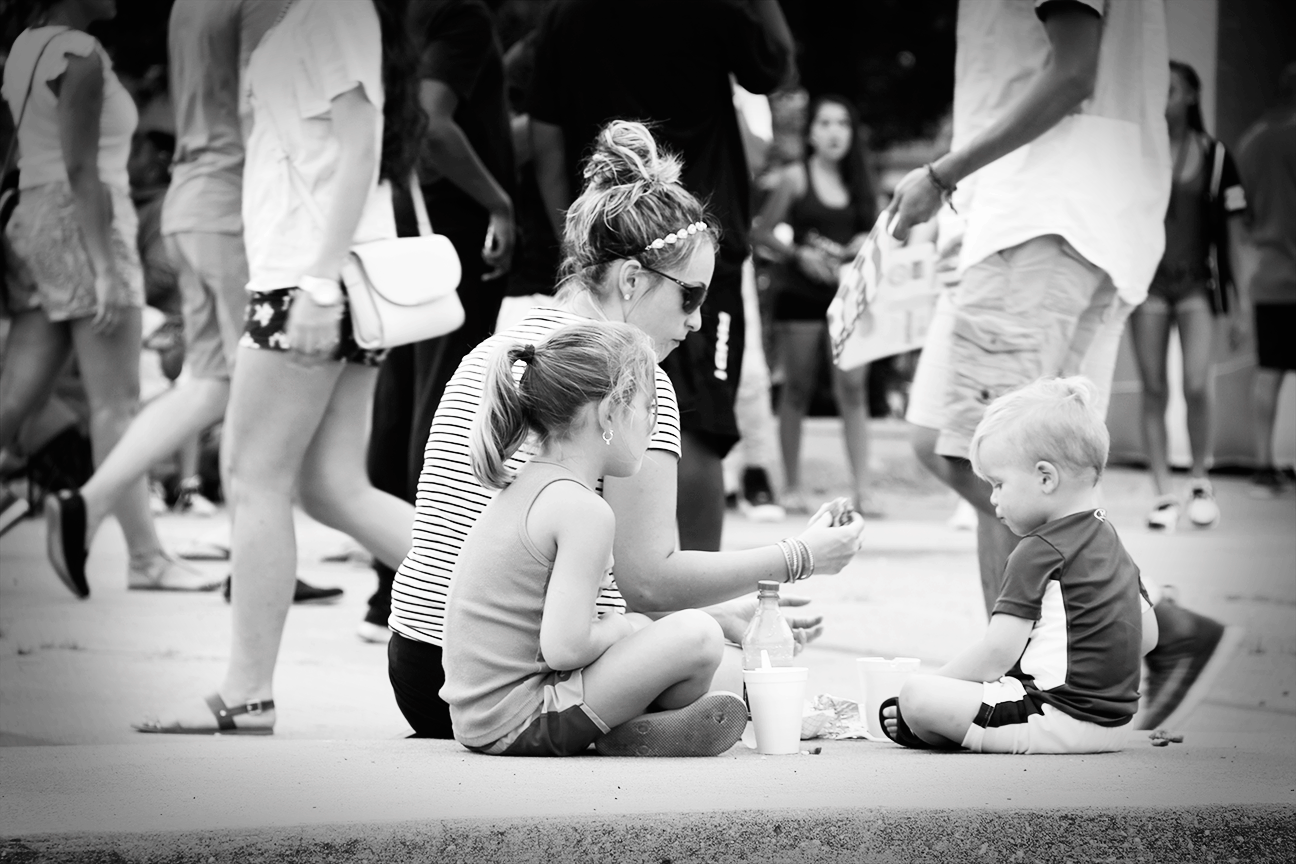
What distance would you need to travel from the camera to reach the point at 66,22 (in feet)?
18.0

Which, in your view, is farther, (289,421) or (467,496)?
(289,421)

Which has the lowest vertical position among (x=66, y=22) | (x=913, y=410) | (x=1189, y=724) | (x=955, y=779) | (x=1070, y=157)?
(x=1189, y=724)

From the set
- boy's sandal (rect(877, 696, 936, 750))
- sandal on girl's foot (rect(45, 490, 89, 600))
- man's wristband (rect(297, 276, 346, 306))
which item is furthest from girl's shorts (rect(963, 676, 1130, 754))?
sandal on girl's foot (rect(45, 490, 89, 600))

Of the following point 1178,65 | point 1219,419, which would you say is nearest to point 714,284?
point 1178,65

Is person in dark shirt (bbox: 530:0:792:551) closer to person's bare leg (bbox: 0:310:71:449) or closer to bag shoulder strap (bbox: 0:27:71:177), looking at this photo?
bag shoulder strap (bbox: 0:27:71:177)

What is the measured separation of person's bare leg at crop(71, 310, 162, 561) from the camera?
5.83 meters

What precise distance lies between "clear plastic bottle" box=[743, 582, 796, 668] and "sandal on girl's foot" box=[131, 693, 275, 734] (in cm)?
119

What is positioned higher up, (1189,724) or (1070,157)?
(1070,157)

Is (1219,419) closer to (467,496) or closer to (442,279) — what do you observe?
(442,279)

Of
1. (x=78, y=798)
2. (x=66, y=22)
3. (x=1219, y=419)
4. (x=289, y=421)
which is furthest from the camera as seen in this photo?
(x=1219, y=419)

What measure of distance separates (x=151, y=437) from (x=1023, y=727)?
10.6 ft

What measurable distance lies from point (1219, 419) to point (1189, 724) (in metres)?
7.39

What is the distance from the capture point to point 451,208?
527 cm

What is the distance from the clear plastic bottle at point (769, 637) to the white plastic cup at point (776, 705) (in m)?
0.09
